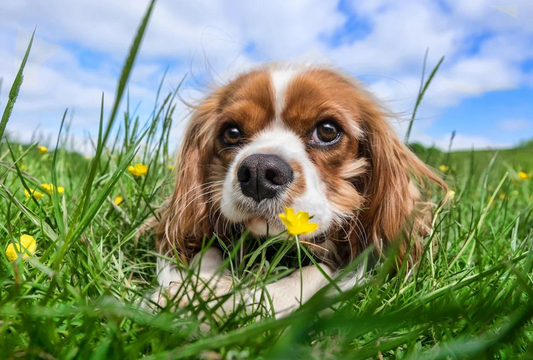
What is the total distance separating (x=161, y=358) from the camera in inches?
30.8

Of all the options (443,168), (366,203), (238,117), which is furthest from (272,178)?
(443,168)

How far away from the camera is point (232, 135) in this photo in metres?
1.86

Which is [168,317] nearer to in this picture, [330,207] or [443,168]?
[330,207]

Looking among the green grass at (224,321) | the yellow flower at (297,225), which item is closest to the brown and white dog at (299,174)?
the green grass at (224,321)

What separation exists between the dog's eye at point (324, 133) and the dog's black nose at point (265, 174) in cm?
29

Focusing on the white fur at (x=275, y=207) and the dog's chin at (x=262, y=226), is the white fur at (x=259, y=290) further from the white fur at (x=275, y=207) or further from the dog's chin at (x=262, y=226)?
the dog's chin at (x=262, y=226)

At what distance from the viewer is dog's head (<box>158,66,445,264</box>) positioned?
154 cm

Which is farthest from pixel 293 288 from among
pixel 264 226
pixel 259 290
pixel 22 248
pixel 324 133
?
pixel 22 248

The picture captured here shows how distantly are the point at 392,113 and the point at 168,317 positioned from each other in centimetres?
161

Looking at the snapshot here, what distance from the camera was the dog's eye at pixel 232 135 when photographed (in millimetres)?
1846

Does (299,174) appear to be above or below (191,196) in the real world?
above

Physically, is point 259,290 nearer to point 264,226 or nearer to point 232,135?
point 264,226

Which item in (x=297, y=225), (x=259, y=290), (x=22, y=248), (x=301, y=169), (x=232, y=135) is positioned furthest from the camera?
(x=232, y=135)

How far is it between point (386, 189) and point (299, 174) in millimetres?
528
